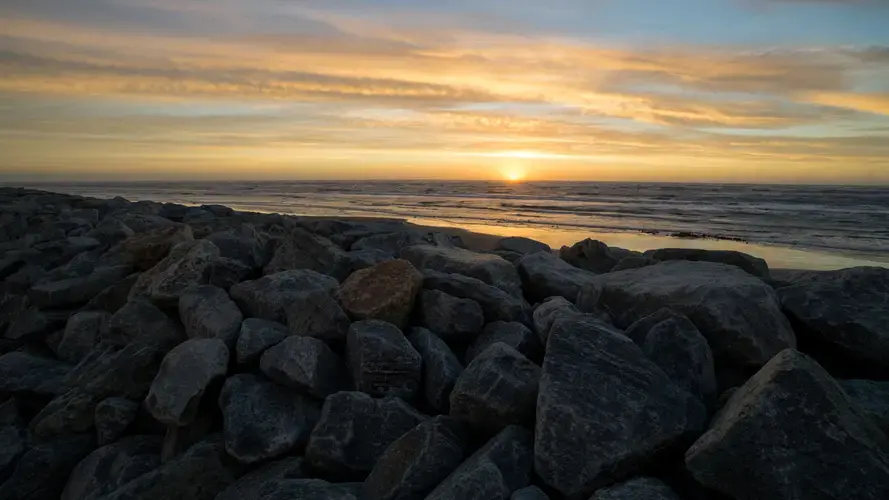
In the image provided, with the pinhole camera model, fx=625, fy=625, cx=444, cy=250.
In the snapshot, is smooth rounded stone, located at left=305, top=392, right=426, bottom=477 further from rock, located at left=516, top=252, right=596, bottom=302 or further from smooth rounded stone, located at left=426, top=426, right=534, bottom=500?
rock, located at left=516, top=252, right=596, bottom=302

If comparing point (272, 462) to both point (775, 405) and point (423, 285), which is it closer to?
point (423, 285)

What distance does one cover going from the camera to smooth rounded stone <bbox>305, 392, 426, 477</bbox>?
9.87ft

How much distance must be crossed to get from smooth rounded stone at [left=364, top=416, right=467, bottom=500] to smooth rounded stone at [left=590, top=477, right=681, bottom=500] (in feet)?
2.28

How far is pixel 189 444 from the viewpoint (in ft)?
11.3

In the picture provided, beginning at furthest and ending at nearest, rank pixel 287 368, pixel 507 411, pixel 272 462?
pixel 287 368
pixel 272 462
pixel 507 411

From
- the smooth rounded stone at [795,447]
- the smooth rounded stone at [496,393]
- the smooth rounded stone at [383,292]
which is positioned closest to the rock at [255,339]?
the smooth rounded stone at [383,292]

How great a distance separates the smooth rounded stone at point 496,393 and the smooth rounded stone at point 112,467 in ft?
5.95

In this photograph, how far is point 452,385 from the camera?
11.0 ft

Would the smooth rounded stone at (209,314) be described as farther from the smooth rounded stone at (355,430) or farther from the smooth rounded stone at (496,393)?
the smooth rounded stone at (496,393)

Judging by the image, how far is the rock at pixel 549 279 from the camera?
179 inches

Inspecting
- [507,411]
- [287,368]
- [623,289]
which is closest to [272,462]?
[287,368]

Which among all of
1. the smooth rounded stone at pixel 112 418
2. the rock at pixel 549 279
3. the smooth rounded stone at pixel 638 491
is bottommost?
the smooth rounded stone at pixel 112 418

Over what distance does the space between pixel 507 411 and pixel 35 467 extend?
2.90 metres

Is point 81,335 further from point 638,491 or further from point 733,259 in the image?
point 733,259
